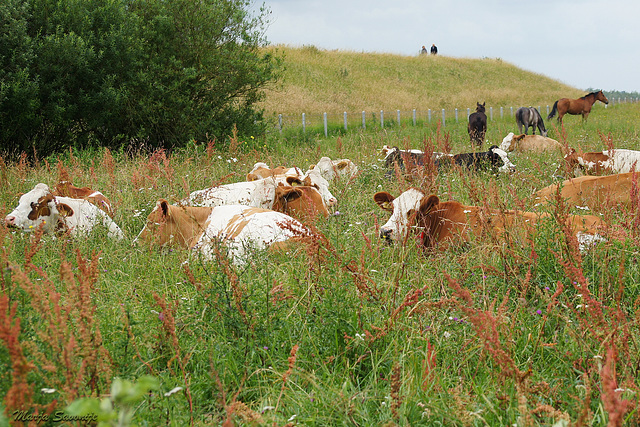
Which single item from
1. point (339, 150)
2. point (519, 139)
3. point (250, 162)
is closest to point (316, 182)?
point (250, 162)

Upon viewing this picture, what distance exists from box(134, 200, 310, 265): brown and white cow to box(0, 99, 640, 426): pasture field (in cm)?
40

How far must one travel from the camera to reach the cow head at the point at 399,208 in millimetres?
4793

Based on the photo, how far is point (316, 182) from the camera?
7.50m

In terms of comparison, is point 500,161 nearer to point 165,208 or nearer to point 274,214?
point 274,214

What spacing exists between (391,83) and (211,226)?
3921 cm

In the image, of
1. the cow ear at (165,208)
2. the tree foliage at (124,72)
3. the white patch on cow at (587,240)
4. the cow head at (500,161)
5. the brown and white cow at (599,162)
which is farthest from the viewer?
the tree foliage at (124,72)

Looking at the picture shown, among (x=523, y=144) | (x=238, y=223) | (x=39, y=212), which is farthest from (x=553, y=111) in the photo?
(x=39, y=212)

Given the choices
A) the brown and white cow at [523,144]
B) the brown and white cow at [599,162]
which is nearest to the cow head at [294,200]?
the brown and white cow at [599,162]

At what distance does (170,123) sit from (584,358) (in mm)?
11419

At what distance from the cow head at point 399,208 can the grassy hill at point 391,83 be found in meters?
22.8

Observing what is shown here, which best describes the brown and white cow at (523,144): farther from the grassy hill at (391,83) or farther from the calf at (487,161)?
the grassy hill at (391,83)

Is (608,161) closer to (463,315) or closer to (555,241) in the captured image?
(555,241)

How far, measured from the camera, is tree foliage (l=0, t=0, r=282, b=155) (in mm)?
10484

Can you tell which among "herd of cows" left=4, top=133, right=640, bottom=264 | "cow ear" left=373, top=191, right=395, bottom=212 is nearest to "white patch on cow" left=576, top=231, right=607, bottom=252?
"herd of cows" left=4, top=133, right=640, bottom=264
